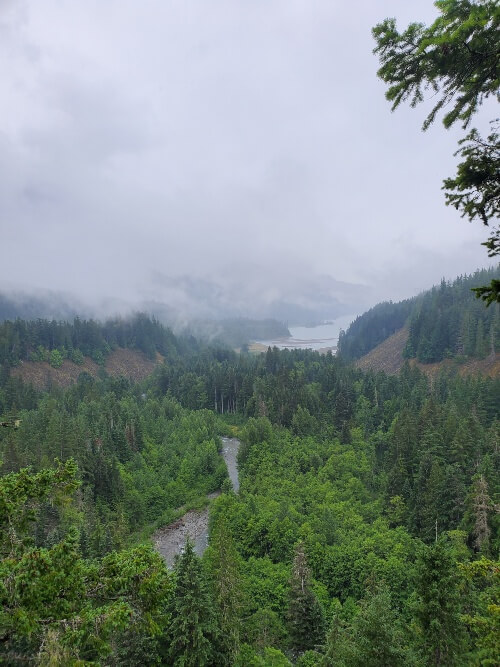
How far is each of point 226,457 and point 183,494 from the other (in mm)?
19132

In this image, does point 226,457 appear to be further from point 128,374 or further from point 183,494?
point 128,374

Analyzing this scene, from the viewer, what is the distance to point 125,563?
1025cm

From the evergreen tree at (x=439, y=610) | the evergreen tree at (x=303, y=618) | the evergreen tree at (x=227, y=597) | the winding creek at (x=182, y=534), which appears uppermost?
the evergreen tree at (x=439, y=610)

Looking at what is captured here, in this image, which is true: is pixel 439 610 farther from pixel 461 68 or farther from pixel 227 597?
pixel 461 68

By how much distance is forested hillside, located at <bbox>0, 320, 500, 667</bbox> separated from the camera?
9.95 m

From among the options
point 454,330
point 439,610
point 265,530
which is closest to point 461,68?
point 439,610

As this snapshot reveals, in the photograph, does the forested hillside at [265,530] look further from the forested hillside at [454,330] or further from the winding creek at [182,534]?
the forested hillside at [454,330]

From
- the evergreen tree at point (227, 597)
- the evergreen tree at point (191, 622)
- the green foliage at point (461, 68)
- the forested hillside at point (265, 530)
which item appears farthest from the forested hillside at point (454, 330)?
the green foliage at point (461, 68)

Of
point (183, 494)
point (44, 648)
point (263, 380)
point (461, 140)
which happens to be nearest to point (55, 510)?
point (183, 494)

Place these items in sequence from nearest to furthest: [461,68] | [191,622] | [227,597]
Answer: [461,68]
[191,622]
[227,597]

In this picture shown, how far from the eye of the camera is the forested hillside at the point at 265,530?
9945 mm

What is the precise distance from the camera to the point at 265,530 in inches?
1859

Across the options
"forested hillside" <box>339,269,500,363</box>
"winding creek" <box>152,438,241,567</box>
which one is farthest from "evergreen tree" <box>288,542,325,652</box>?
"forested hillside" <box>339,269,500,363</box>

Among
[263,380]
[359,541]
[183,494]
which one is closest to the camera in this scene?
[359,541]
